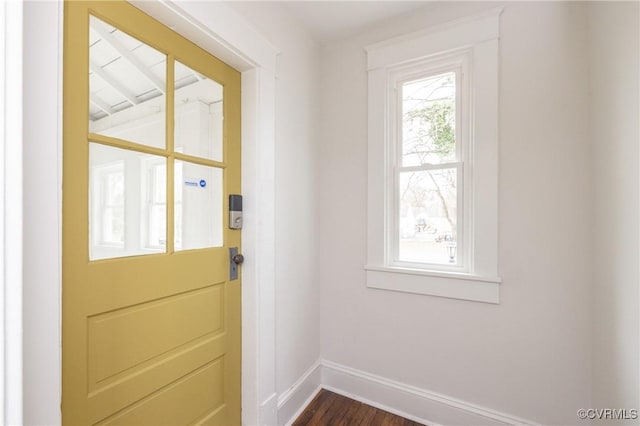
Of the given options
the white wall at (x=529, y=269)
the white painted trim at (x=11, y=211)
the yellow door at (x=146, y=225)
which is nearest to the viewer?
the white painted trim at (x=11, y=211)

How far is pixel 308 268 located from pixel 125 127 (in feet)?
4.36

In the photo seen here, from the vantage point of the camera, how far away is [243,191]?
151 cm

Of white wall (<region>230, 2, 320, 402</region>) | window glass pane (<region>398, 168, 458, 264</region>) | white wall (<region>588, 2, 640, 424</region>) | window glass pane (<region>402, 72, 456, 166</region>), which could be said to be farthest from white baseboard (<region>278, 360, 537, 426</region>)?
window glass pane (<region>402, 72, 456, 166</region>)


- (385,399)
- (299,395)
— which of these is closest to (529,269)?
(385,399)

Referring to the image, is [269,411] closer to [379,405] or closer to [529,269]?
[379,405]

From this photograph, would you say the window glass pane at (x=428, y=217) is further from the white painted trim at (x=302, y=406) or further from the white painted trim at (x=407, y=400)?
the white painted trim at (x=302, y=406)

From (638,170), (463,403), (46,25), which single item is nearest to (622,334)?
(638,170)

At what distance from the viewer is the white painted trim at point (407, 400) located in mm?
1584

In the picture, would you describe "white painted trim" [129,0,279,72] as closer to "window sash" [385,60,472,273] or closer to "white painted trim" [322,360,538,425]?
"window sash" [385,60,472,273]

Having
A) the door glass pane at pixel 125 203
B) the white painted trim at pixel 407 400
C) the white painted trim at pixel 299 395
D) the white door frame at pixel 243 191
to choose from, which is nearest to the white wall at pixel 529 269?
the white painted trim at pixel 407 400

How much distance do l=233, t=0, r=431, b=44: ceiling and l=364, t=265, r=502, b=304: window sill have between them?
5.41ft

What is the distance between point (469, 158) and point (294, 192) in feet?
3.59

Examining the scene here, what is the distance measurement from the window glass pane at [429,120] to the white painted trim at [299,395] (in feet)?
5.26

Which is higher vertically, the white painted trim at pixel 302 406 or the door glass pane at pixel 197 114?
the door glass pane at pixel 197 114
